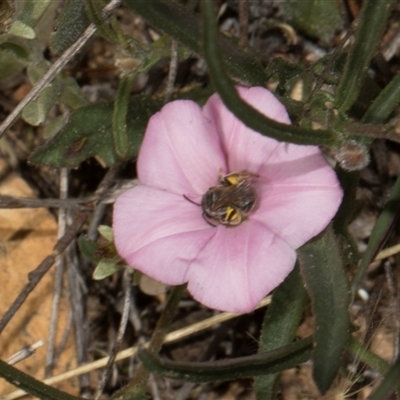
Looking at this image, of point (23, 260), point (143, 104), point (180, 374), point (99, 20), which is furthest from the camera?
point (23, 260)

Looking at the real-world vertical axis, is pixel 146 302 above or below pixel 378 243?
below

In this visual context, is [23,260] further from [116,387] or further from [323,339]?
[323,339]

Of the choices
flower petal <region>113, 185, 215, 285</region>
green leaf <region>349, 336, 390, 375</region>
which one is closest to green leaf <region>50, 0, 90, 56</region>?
flower petal <region>113, 185, 215, 285</region>

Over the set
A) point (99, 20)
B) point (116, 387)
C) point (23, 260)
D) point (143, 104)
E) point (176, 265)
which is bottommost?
point (116, 387)

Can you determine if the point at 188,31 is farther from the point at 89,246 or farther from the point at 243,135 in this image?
the point at 89,246

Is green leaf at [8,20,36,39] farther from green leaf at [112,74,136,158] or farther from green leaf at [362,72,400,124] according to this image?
green leaf at [362,72,400,124]

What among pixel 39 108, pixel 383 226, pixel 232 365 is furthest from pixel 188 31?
pixel 232 365

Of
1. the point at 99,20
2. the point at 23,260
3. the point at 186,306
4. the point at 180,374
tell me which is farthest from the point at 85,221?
the point at 180,374
